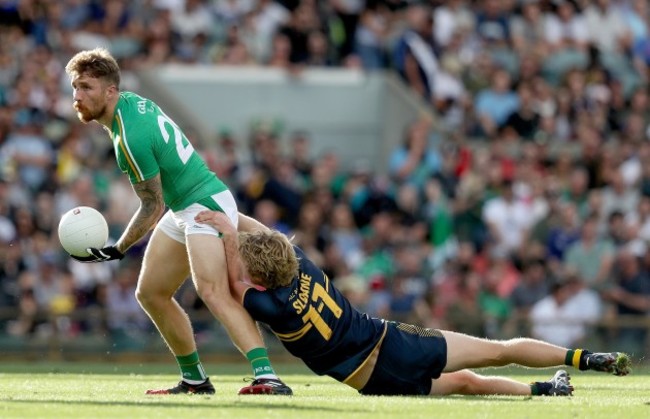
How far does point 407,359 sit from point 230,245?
1.39 m

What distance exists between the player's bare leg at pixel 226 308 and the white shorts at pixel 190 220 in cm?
6

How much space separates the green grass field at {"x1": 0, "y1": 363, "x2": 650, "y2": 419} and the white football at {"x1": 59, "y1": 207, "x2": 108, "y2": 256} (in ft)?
3.31

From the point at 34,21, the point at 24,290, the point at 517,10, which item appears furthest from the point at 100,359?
the point at 517,10

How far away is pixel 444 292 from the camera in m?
18.8

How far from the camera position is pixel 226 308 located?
33.2ft

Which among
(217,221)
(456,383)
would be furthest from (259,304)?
(456,383)

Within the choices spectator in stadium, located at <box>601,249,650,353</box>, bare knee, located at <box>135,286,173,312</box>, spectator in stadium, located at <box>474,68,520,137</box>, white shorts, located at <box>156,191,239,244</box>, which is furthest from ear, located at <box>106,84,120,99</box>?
spectator in stadium, located at <box>474,68,520,137</box>

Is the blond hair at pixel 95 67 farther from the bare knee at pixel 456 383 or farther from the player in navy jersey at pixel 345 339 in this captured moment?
the bare knee at pixel 456 383

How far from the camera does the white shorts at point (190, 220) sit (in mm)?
10414

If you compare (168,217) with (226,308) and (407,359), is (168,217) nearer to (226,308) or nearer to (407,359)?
(226,308)

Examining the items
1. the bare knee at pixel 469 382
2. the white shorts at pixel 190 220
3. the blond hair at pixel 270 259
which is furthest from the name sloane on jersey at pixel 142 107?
the bare knee at pixel 469 382

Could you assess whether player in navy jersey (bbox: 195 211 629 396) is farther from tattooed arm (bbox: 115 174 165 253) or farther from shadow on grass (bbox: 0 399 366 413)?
shadow on grass (bbox: 0 399 366 413)

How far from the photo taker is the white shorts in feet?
34.2

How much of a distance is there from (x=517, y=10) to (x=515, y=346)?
15.0 metres
